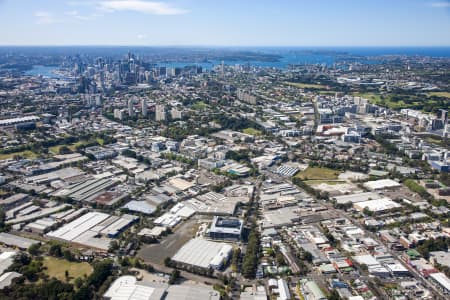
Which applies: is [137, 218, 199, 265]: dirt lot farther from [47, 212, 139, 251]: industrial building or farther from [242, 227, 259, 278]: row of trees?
[242, 227, 259, 278]: row of trees

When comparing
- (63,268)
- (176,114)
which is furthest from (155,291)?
(176,114)

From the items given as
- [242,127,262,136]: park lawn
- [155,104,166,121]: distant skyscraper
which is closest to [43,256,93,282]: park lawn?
[242,127,262,136]: park lawn

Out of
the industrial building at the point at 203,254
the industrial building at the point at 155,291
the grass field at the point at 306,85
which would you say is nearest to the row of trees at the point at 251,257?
the industrial building at the point at 203,254

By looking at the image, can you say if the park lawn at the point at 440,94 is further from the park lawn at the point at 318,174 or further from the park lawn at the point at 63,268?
the park lawn at the point at 63,268

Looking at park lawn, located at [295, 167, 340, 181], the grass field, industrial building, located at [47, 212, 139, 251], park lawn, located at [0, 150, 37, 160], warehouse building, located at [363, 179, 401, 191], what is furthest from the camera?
the grass field

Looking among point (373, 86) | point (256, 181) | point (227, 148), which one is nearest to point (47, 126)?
point (227, 148)

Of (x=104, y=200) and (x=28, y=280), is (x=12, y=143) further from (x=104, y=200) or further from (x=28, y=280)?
(x=28, y=280)

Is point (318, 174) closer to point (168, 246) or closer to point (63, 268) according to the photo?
point (168, 246)

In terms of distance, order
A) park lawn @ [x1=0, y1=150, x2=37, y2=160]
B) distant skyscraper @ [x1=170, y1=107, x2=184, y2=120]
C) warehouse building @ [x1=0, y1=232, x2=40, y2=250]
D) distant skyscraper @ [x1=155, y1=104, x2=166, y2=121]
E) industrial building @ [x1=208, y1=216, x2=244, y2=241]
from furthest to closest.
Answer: distant skyscraper @ [x1=170, y1=107, x2=184, y2=120] → distant skyscraper @ [x1=155, y1=104, x2=166, y2=121] → park lawn @ [x1=0, y1=150, x2=37, y2=160] → industrial building @ [x1=208, y1=216, x2=244, y2=241] → warehouse building @ [x1=0, y1=232, x2=40, y2=250]
